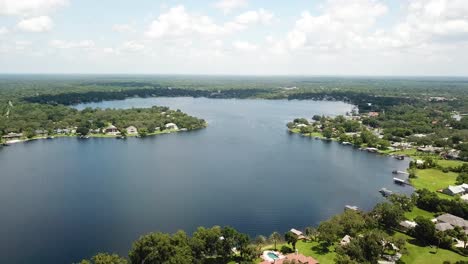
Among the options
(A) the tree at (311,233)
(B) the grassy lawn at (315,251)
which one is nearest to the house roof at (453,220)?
(B) the grassy lawn at (315,251)

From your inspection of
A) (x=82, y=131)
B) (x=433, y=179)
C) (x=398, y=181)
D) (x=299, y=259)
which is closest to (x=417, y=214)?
(x=398, y=181)

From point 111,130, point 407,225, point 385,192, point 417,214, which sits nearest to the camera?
point 407,225

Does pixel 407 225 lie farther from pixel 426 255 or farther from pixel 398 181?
pixel 398 181

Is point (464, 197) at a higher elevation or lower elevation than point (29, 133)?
lower

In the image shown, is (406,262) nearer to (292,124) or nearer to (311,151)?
(311,151)

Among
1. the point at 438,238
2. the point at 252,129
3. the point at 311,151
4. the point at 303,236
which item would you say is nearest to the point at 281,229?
the point at 303,236

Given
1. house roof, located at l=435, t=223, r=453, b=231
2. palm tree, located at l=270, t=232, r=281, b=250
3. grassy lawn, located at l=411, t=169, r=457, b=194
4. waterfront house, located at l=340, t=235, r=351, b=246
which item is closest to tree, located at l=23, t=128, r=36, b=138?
palm tree, located at l=270, t=232, r=281, b=250

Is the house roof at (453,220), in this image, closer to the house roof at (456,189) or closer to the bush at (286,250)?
the house roof at (456,189)
